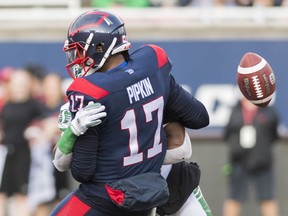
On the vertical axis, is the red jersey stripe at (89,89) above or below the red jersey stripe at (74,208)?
above

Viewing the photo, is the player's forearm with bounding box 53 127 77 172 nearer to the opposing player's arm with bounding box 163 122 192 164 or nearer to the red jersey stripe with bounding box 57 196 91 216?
the red jersey stripe with bounding box 57 196 91 216

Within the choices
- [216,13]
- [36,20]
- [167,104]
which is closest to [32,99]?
[36,20]

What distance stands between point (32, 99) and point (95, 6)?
1.82m

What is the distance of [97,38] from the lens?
17.3 feet

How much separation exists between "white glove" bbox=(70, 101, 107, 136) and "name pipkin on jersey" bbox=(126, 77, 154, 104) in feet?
0.68

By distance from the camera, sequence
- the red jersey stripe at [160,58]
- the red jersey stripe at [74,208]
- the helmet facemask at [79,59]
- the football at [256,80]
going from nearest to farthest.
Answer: the helmet facemask at [79,59] < the red jersey stripe at [74,208] < the red jersey stripe at [160,58] < the football at [256,80]

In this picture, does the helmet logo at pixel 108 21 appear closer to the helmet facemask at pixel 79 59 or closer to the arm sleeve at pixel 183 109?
the helmet facemask at pixel 79 59

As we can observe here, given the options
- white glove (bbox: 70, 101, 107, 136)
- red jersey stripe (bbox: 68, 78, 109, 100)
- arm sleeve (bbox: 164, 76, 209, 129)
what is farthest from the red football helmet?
arm sleeve (bbox: 164, 76, 209, 129)

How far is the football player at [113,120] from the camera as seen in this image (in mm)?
5168

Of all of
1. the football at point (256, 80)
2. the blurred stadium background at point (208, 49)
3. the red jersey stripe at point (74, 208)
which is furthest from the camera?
the blurred stadium background at point (208, 49)

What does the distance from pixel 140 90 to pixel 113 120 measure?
9.2 inches

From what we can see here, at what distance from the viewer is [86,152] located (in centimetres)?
517

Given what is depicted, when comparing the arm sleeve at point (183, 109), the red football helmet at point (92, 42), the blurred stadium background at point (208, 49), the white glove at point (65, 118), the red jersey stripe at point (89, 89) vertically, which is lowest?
the blurred stadium background at point (208, 49)

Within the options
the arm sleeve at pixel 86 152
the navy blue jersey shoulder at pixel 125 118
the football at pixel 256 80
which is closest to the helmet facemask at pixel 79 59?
the navy blue jersey shoulder at pixel 125 118
